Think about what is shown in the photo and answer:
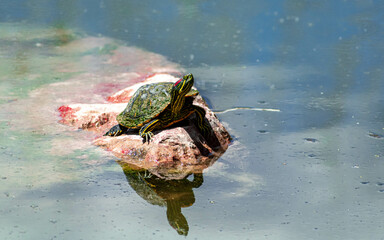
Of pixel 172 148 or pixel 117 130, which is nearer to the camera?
pixel 172 148

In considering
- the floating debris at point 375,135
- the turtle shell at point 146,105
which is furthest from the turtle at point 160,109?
the floating debris at point 375,135

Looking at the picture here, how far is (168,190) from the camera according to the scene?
4949 mm

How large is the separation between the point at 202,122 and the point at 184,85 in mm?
561

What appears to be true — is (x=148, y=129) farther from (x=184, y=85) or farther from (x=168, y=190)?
(x=168, y=190)

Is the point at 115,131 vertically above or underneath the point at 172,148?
underneath

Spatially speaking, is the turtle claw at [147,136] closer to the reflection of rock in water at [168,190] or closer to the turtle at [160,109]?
the turtle at [160,109]

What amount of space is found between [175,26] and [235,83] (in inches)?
147

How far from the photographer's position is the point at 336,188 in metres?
5.04

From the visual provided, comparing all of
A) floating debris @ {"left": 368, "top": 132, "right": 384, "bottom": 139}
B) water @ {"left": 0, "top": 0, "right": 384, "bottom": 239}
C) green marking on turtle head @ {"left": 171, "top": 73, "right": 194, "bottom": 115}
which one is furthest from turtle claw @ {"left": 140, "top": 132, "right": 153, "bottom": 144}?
floating debris @ {"left": 368, "top": 132, "right": 384, "bottom": 139}

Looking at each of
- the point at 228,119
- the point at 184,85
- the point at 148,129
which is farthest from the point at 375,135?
the point at 148,129

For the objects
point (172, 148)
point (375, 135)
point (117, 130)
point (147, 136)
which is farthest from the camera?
point (375, 135)

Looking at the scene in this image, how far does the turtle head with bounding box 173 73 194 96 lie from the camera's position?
5.60 meters

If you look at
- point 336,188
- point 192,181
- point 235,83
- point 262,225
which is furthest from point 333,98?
point 262,225

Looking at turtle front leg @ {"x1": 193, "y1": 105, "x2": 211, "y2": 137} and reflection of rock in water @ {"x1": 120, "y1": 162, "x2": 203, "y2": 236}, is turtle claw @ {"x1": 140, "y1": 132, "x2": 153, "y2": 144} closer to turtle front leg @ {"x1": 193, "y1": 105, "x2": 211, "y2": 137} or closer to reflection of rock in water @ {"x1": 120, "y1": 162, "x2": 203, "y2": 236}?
reflection of rock in water @ {"x1": 120, "y1": 162, "x2": 203, "y2": 236}
